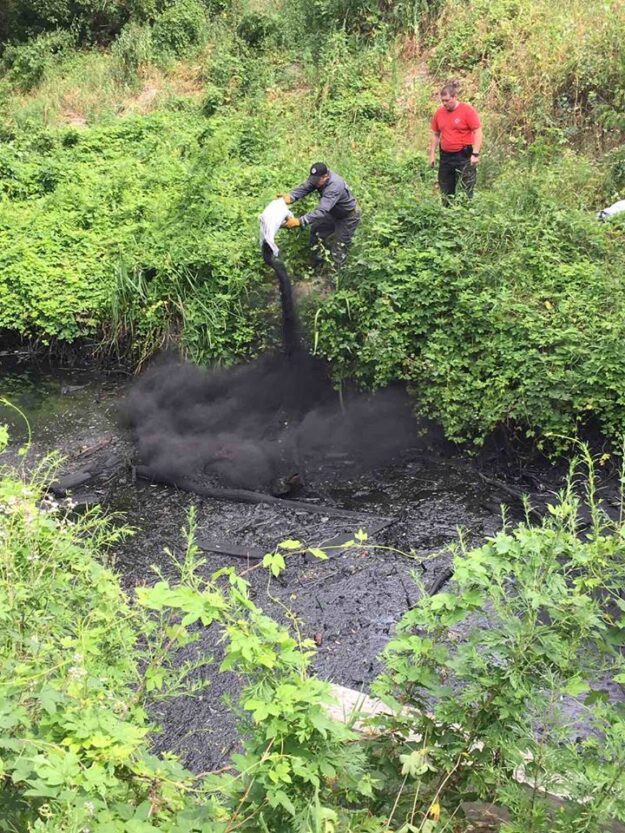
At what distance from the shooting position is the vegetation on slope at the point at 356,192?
7789 millimetres

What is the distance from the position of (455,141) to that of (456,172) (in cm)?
40

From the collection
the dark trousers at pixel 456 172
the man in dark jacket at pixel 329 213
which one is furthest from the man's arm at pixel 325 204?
the dark trousers at pixel 456 172

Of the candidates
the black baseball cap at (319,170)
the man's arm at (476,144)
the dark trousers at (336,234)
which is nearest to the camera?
the black baseball cap at (319,170)

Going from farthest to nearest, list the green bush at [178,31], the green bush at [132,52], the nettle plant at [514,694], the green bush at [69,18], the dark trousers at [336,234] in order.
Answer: the green bush at [69,18] → the green bush at [178,31] → the green bush at [132,52] → the dark trousers at [336,234] → the nettle plant at [514,694]

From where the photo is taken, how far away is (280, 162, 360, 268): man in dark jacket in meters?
8.49

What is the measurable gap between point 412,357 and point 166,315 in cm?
324

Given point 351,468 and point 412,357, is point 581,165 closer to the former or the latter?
point 412,357

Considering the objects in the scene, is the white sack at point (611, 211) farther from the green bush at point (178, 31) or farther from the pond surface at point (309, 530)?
the green bush at point (178, 31)

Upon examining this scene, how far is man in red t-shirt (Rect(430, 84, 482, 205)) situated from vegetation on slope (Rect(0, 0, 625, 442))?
47 centimetres

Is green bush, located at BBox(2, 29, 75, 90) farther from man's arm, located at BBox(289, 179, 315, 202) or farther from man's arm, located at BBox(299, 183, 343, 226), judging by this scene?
man's arm, located at BBox(299, 183, 343, 226)

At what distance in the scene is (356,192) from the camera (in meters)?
9.93

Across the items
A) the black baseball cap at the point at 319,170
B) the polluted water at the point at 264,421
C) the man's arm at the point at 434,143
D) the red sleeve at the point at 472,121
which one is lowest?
the polluted water at the point at 264,421

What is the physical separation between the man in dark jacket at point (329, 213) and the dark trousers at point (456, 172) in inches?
54.2

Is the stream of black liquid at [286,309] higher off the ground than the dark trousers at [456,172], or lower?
lower
